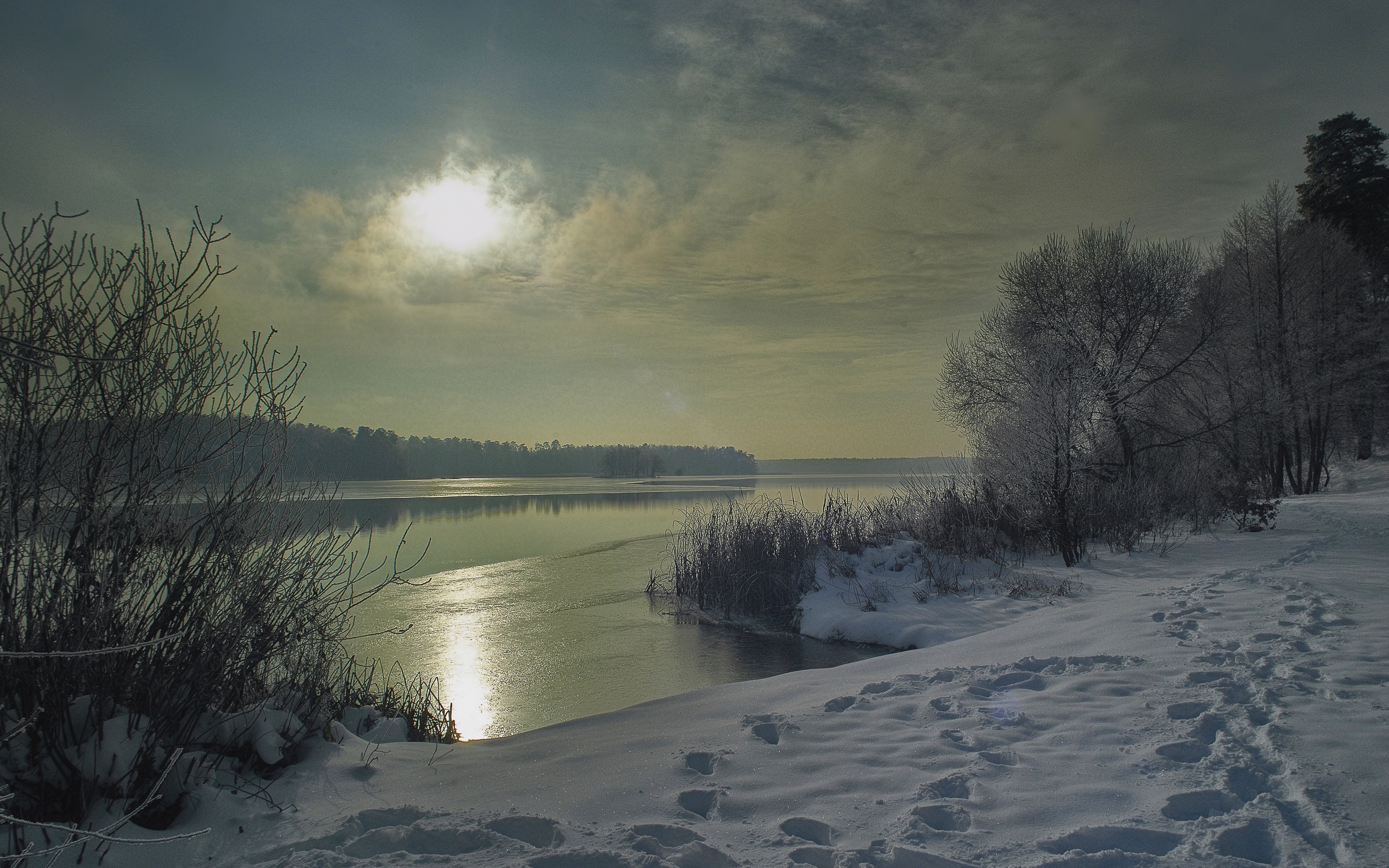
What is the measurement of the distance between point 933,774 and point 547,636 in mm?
6798

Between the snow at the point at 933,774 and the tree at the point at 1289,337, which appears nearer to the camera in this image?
the snow at the point at 933,774

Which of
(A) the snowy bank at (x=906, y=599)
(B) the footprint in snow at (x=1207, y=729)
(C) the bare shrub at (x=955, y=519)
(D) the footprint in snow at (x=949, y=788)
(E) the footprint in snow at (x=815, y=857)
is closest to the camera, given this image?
(E) the footprint in snow at (x=815, y=857)

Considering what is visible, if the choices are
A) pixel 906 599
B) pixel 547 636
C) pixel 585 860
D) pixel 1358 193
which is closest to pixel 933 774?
pixel 585 860

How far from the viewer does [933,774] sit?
3.39 meters

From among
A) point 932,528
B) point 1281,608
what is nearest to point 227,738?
point 1281,608

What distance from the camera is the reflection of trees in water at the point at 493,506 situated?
24.9 meters

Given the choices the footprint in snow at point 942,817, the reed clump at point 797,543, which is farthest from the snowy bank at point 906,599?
the footprint in snow at point 942,817

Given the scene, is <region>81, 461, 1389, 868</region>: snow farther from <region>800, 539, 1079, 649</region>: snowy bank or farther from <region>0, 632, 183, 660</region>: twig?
<region>800, 539, 1079, 649</region>: snowy bank

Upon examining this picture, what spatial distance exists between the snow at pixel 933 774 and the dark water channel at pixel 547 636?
1870mm

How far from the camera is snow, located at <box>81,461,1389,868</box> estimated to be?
272 centimetres

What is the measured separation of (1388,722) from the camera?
3.33m

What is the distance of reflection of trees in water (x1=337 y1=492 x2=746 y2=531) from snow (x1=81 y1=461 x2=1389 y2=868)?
18245 millimetres

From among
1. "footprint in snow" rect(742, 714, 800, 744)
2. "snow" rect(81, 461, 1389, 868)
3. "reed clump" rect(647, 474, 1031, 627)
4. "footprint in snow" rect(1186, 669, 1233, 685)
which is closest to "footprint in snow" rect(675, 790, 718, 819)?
"snow" rect(81, 461, 1389, 868)

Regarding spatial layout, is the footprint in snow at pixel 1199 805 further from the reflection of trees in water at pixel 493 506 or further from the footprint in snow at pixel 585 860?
the reflection of trees in water at pixel 493 506
